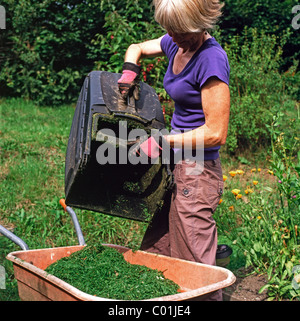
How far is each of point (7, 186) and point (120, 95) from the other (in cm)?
224

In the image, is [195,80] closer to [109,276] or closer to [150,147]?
[150,147]

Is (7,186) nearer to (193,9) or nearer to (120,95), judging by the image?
(120,95)

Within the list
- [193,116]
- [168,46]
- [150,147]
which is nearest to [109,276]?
[150,147]

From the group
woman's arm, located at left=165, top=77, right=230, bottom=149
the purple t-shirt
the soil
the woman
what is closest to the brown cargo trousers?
the woman

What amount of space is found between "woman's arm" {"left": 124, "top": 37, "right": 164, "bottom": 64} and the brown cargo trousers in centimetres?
76

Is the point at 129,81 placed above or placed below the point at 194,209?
above

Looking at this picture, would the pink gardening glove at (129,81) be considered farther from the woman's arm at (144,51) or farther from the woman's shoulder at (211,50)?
the woman's shoulder at (211,50)

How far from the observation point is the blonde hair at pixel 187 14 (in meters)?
2.08

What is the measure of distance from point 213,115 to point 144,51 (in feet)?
2.91

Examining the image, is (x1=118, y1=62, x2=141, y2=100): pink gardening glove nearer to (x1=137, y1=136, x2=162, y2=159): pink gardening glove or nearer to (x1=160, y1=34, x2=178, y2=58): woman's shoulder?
(x1=160, y1=34, x2=178, y2=58): woman's shoulder

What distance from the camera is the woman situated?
6.98 ft

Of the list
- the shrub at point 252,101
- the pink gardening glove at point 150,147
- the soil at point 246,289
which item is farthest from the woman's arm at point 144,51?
the shrub at point 252,101

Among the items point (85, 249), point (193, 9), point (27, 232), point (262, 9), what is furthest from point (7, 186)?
point (262, 9)

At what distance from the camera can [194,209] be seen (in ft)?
7.73
